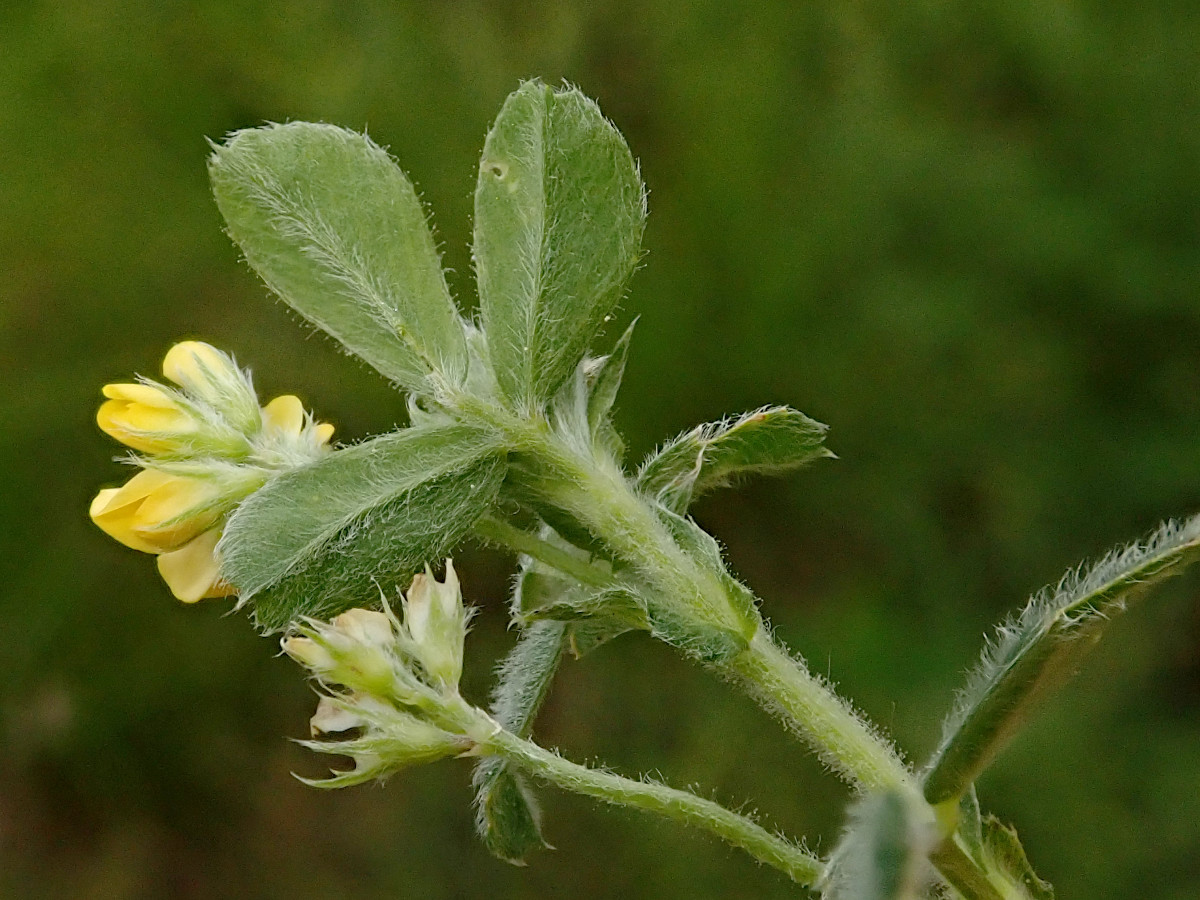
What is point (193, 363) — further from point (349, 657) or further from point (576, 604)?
point (576, 604)

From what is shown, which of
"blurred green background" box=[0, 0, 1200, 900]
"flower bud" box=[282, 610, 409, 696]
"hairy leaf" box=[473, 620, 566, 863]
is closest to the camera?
"flower bud" box=[282, 610, 409, 696]

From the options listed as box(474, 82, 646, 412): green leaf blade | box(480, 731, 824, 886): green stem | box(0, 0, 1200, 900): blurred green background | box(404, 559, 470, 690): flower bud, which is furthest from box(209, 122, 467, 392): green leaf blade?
box(0, 0, 1200, 900): blurred green background

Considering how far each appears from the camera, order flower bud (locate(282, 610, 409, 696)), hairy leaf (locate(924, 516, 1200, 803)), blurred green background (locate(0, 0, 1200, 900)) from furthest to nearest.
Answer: blurred green background (locate(0, 0, 1200, 900)) < flower bud (locate(282, 610, 409, 696)) < hairy leaf (locate(924, 516, 1200, 803))

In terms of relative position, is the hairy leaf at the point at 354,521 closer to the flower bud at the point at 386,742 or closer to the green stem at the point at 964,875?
the flower bud at the point at 386,742

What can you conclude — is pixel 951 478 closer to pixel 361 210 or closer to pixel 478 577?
pixel 478 577

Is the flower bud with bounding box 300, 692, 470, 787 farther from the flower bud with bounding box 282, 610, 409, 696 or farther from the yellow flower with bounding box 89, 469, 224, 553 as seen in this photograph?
the yellow flower with bounding box 89, 469, 224, 553
